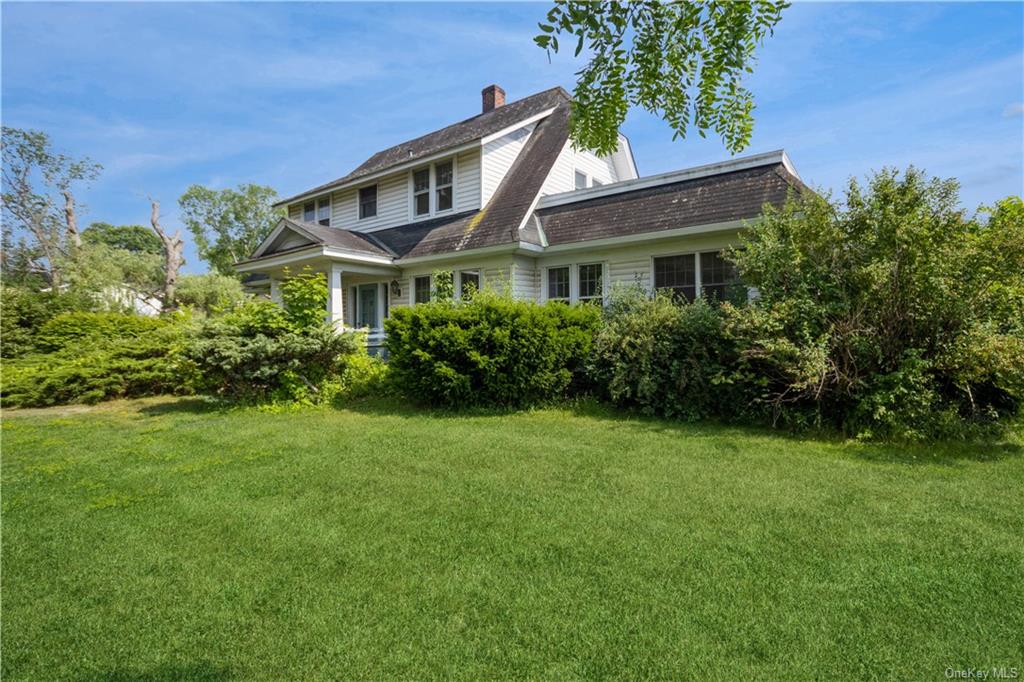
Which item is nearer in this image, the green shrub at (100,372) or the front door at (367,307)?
the green shrub at (100,372)

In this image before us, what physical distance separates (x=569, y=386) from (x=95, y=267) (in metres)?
27.4

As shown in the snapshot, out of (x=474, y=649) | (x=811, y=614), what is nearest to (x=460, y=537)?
(x=474, y=649)

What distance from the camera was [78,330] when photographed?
512 inches

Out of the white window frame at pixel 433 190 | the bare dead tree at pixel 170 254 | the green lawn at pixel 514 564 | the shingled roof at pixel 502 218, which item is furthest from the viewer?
the bare dead tree at pixel 170 254

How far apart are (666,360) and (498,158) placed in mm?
9653

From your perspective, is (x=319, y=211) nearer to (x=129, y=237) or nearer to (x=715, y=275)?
(x=715, y=275)

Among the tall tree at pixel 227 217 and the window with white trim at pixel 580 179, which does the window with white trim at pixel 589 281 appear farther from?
the tall tree at pixel 227 217

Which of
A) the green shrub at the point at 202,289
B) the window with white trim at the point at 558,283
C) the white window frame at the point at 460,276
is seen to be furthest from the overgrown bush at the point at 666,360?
the green shrub at the point at 202,289

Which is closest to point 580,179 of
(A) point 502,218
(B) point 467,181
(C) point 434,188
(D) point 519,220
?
(B) point 467,181

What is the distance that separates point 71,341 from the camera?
12.8m

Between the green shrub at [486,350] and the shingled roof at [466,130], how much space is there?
797 cm

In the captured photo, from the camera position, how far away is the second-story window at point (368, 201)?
16922 millimetres

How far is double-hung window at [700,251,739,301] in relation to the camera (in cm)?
1012

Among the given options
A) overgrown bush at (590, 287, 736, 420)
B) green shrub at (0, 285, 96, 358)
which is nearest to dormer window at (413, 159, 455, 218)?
overgrown bush at (590, 287, 736, 420)
